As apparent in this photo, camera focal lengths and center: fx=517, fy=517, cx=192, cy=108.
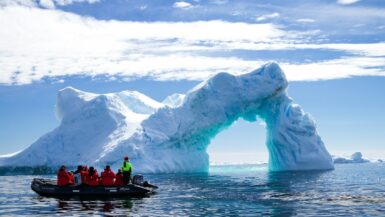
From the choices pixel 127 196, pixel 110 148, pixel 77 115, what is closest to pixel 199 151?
pixel 110 148

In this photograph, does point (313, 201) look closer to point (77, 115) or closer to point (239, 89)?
point (239, 89)

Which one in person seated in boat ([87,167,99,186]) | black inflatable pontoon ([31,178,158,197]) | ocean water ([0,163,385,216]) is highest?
person seated in boat ([87,167,99,186])

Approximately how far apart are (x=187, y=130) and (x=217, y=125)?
14.0 feet

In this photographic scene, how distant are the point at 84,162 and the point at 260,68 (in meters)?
24.4

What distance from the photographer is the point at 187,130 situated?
61.5 m

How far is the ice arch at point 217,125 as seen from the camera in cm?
6078

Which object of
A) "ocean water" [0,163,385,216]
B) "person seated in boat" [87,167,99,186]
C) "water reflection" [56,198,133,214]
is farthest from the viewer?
"person seated in boat" [87,167,99,186]

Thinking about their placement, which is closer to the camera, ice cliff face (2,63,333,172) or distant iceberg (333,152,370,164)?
ice cliff face (2,63,333,172)

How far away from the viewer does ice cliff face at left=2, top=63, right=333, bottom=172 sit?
200 ft

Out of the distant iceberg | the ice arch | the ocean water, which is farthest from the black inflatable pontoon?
the distant iceberg

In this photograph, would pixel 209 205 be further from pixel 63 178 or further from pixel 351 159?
pixel 351 159

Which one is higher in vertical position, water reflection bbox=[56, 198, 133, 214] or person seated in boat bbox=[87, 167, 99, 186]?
person seated in boat bbox=[87, 167, 99, 186]

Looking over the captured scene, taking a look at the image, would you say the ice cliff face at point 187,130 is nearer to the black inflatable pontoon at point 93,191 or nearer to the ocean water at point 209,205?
the black inflatable pontoon at point 93,191

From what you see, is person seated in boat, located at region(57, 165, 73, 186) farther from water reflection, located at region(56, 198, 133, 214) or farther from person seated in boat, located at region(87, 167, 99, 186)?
water reflection, located at region(56, 198, 133, 214)
